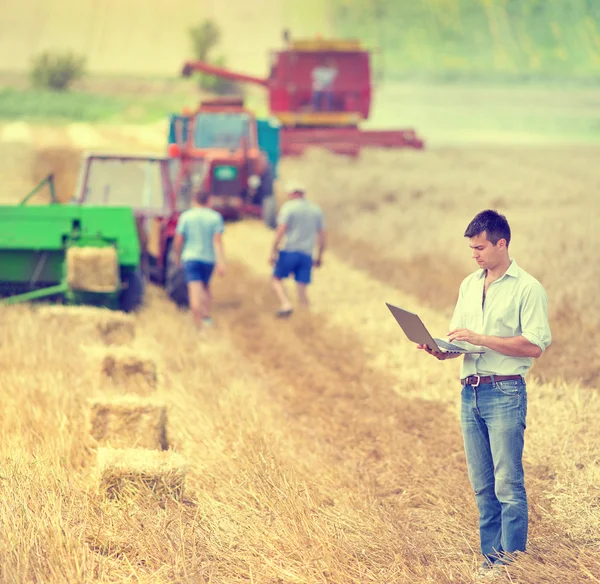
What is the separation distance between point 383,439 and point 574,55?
35290 millimetres

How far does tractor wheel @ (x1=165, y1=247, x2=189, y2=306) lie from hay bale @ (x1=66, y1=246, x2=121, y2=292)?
153 centimetres

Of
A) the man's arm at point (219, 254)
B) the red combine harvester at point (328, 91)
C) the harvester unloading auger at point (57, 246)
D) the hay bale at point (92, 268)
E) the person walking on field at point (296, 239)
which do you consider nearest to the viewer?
the hay bale at point (92, 268)

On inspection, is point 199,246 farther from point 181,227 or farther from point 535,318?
point 535,318

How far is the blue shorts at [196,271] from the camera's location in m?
11.4

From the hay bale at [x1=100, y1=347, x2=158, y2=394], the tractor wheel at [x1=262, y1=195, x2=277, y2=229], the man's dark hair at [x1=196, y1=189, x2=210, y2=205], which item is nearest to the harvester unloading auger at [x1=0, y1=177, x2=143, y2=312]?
the man's dark hair at [x1=196, y1=189, x2=210, y2=205]

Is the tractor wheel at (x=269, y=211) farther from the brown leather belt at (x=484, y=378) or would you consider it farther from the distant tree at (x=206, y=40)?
the distant tree at (x=206, y=40)

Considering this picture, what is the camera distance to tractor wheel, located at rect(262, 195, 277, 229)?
61.1 ft

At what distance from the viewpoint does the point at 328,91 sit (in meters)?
27.2

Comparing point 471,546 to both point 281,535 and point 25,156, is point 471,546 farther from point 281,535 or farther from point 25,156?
point 25,156

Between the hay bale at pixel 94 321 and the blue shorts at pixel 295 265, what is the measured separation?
9.25ft

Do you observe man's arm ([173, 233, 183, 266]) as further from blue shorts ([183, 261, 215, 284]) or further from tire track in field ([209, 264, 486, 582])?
tire track in field ([209, 264, 486, 582])

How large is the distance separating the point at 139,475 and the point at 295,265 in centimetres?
701

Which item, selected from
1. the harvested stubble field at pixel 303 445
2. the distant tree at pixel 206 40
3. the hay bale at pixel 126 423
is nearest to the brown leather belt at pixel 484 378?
the harvested stubble field at pixel 303 445

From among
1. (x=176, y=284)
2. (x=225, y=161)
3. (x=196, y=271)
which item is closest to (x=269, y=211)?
(x=225, y=161)
